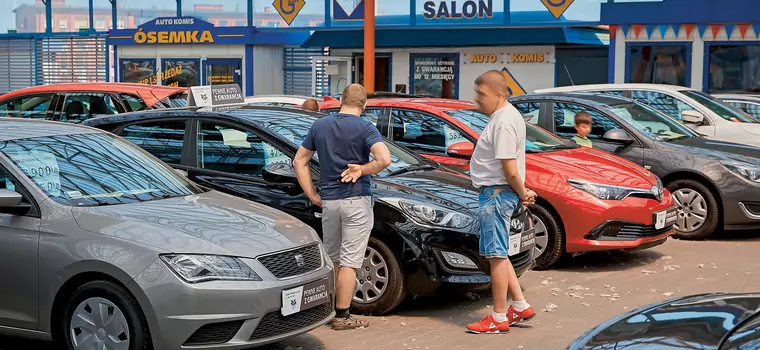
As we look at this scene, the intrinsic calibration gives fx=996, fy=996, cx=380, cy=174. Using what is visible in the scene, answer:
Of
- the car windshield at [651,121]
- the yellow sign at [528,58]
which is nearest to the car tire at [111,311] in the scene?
the car windshield at [651,121]

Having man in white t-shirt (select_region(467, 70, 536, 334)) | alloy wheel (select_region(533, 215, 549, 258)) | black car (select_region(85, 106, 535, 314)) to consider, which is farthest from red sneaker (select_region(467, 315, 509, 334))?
alloy wheel (select_region(533, 215, 549, 258))

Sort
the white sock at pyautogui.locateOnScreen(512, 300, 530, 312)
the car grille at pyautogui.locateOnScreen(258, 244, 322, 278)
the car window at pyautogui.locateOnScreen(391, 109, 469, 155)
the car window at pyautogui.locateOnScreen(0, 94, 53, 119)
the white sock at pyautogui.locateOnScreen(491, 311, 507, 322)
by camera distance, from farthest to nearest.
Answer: the car window at pyautogui.locateOnScreen(0, 94, 53, 119) → the car window at pyautogui.locateOnScreen(391, 109, 469, 155) → the white sock at pyautogui.locateOnScreen(512, 300, 530, 312) → the white sock at pyautogui.locateOnScreen(491, 311, 507, 322) → the car grille at pyautogui.locateOnScreen(258, 244, 322, 278)

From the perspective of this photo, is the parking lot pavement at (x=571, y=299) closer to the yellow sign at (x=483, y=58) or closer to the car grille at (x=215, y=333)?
the car grille at (x=215, y=333)

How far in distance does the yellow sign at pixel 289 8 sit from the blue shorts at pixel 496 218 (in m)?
19.2

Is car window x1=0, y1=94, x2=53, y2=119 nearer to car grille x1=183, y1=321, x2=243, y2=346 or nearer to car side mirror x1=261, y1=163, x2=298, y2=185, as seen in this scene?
car side mirror x1=261, y1=163, x2=298, y2=185

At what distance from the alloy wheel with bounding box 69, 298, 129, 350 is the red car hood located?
451 centimetres

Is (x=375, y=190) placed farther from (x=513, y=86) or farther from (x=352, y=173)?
(x=513, y=86)

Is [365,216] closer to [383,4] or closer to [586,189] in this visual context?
[586,189]

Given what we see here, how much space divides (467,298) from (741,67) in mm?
12708

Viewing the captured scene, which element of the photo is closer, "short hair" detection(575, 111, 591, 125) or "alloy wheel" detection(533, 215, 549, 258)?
"alloy wheel" detection(533, 215, 549, 258)

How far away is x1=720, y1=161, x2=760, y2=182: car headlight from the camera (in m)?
10.2

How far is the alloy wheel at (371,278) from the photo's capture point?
6.92 m

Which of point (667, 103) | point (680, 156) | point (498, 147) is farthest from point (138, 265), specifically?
point (667, 103)

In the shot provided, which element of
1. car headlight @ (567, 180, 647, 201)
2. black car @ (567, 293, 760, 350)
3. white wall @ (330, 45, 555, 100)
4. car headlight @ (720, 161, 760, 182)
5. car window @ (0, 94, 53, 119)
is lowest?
black car @ (567, 293, 760, 350)
